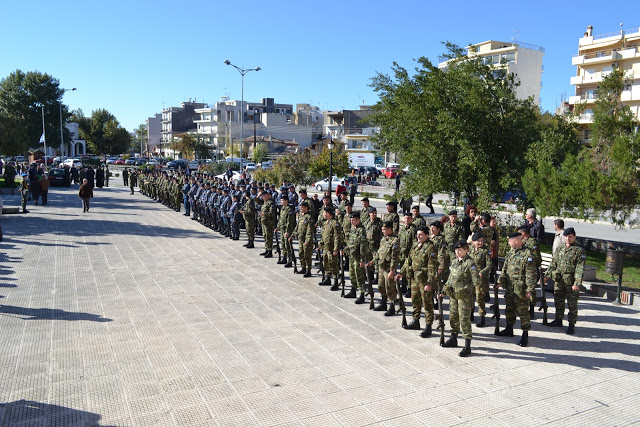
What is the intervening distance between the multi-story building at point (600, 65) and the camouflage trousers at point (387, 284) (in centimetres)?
4423

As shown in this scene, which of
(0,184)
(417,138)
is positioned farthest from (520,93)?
(0,184)

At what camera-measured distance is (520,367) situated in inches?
263

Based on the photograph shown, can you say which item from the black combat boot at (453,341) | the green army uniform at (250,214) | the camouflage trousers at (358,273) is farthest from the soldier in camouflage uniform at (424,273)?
the green army uniform at (250,214)

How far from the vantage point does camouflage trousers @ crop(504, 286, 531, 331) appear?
7.33m

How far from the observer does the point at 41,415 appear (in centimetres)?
509

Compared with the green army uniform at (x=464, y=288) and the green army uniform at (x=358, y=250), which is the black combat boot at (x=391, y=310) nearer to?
the green army uniform at (x=358, y=250)

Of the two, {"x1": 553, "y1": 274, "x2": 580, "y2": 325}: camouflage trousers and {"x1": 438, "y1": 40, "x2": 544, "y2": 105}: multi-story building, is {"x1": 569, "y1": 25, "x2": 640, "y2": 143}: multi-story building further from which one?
{"x1": 553, "y1": 274, "x2": 580, "y2": 325}: camouflage trousers

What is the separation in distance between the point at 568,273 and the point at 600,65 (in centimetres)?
5283

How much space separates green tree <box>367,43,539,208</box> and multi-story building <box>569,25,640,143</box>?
1450 inches

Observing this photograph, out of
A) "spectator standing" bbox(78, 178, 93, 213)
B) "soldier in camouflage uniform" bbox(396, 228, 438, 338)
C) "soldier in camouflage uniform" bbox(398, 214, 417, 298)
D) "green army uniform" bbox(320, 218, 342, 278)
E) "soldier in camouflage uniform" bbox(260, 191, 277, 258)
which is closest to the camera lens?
"soldier in camouflage uniform" bbox(396, 228, 438, 338)

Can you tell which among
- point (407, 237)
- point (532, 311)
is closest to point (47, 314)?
point (407, 237)

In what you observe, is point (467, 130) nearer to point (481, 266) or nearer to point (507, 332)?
point (481, 266)

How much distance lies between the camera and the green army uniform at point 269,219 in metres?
13.4

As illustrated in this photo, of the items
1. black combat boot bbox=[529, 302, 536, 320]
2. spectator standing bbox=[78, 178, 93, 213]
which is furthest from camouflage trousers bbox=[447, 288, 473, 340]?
spectator standing bbox=[78, 178, 93, 213]
